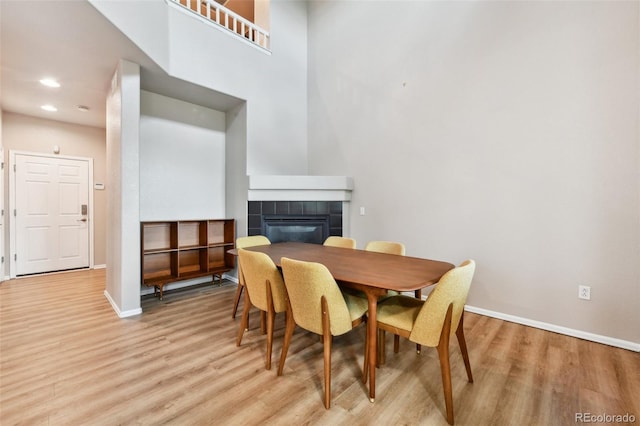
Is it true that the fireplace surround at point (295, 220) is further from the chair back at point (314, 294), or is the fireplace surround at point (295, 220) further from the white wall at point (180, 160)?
the chair back at point (314, 294)

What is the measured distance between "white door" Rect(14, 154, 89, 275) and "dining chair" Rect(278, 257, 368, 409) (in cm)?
498

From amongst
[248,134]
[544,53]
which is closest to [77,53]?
[248,134]

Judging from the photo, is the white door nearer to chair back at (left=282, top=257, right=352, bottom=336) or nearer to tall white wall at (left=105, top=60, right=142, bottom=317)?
tall white wall at (left=105, top=60, right=142, bottom=317)

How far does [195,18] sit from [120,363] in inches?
142

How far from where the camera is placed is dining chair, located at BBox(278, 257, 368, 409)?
5.33 ft

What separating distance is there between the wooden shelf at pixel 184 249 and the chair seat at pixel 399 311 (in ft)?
8.95

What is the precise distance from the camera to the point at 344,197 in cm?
407

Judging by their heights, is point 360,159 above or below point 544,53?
below

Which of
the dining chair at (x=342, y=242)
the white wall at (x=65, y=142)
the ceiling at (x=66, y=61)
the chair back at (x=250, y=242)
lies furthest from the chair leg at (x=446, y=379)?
the white wall at (x=65, y=142)

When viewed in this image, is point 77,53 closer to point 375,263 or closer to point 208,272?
point 208,272

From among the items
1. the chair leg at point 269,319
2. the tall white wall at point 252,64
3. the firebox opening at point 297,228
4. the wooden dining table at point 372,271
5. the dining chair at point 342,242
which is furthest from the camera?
the firebox opening at point 297,228

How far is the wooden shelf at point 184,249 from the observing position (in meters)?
3.65

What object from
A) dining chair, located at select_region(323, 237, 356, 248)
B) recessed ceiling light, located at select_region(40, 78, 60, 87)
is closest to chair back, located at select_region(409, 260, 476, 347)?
dining chair, located at select_region(323, 237, 356, 248)

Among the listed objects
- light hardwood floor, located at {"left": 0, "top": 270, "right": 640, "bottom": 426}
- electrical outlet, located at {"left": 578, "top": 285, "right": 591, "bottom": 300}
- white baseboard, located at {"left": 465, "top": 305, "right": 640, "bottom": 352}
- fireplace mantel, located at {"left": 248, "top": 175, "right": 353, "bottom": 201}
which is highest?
fireplace mantel, located at {"left": 248, "top": 175, "right": 353, "bottom": 201}
